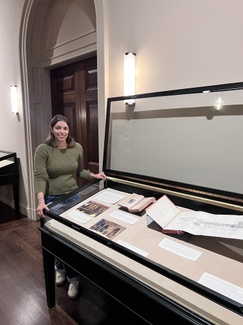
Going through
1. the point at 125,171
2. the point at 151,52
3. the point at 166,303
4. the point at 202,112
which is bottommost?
the point at 166,303

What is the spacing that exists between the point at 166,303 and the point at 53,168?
4.06ft

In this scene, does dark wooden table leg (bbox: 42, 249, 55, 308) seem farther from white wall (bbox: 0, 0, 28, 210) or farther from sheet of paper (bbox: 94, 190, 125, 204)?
white wall (bbox: 0, 0, 28, 210)

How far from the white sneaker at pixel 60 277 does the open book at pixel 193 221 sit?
4.11ft

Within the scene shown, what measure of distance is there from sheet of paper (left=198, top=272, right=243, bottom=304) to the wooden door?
194cm

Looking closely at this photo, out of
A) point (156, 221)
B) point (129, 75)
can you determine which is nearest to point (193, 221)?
point (156, 221)

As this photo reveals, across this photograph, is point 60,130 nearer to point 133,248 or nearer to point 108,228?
point 108,228

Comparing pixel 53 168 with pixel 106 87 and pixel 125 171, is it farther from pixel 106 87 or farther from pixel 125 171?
pixel 106 87

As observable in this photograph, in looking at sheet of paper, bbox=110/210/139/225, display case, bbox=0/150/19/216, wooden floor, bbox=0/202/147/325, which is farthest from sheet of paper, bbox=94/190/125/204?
display case, bbox=0/150/19/216

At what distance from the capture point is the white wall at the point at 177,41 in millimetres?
1327

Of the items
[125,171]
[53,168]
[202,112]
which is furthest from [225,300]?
[53,168]

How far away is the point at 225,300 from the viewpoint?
2.49ft

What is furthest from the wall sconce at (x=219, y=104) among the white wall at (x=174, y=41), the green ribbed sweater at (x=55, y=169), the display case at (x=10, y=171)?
the display case at (x=10, y=171)

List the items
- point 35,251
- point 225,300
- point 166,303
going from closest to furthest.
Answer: point 225,300 < point 166,303 < point 35,251

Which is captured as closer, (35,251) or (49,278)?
(49,278)
